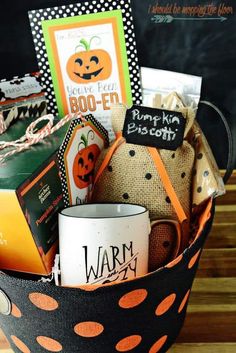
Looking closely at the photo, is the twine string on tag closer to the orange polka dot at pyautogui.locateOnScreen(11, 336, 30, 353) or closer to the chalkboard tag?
the chalkboard tag

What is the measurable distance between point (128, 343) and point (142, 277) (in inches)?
4.4

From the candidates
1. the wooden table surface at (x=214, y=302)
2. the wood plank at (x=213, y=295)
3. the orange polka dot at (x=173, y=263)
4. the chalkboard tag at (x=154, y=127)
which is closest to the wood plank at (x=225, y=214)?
the wooden table surface at (x=214, y=302)

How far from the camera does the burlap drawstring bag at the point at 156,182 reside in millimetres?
693

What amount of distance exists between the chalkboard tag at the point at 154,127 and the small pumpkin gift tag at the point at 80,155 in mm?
74

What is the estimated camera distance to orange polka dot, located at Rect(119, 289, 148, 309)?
0.51 metres

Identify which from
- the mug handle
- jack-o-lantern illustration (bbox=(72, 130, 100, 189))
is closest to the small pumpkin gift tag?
jack-o-lantern illustration (bbox=(72, 130, 100, 189))

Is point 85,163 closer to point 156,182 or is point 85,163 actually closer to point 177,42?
point 156,182

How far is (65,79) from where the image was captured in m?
0.81

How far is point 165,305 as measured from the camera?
0.57 metres

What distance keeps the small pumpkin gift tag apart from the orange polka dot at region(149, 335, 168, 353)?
228 millimetres

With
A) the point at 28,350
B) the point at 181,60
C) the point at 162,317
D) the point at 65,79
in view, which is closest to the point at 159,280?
the point at 162,317

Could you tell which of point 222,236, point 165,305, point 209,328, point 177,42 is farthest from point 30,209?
point 177,42

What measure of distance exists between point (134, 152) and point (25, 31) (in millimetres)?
561

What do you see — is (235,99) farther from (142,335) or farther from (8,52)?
(142,335)
